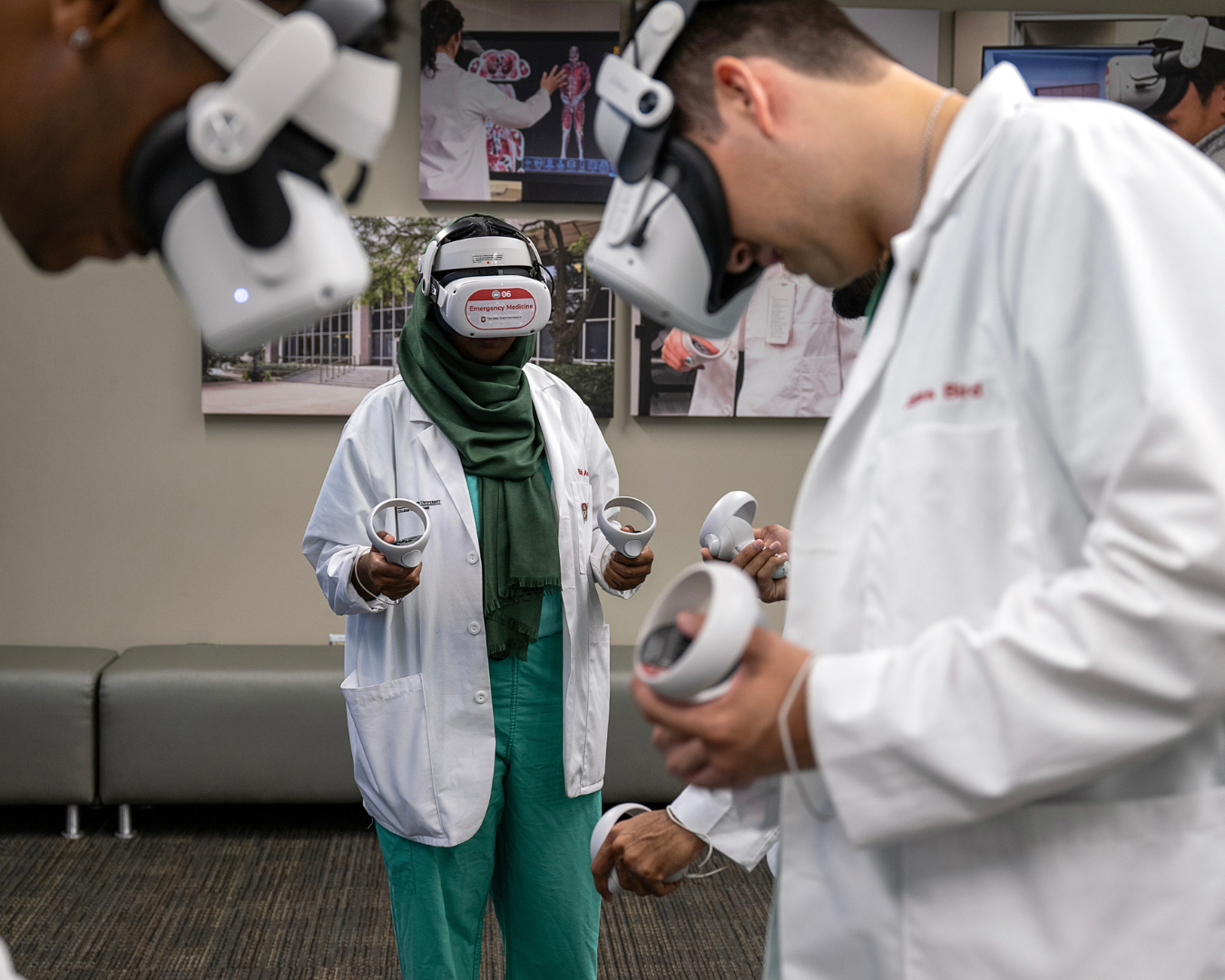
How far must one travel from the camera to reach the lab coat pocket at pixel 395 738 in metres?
2.14

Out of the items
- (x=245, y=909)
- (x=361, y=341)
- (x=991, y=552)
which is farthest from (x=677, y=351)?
(x=991, y=552)

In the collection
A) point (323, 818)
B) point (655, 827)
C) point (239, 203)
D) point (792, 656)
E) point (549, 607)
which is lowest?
point (323, 818)

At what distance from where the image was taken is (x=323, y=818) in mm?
3877

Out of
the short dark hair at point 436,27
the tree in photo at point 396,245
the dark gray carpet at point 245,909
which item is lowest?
the dark gray carpet at point 245,909

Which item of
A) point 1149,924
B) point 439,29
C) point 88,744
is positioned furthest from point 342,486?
point 439,29

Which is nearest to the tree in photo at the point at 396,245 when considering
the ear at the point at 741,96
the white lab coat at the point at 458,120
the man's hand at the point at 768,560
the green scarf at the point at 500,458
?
the white lab coat at the point at 458,120

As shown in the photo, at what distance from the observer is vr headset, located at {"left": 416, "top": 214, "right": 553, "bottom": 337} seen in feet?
7.32

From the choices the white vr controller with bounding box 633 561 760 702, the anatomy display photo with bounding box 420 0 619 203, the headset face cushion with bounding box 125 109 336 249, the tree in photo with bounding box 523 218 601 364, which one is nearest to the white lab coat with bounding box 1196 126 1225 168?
the anatomy display photo with bounding box 420 0 619 203

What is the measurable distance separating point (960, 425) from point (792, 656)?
9.4 inches

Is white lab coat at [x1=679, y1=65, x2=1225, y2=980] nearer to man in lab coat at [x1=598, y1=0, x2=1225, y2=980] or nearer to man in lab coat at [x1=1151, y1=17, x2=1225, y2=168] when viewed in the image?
man in lab coat at [x1=598, y1=0, x2=1225, y2=980]

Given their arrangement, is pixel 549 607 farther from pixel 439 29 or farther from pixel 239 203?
pixel 439 29

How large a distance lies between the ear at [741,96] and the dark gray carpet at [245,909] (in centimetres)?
243

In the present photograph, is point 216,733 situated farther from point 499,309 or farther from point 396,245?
point 499,309

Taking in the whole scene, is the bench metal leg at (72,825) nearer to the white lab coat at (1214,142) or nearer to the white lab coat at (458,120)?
the white lab coat at (458,120)
